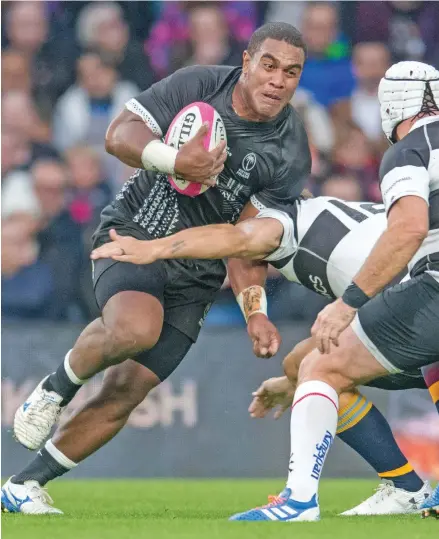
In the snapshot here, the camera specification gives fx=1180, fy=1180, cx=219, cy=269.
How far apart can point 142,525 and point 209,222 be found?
1.91 meters

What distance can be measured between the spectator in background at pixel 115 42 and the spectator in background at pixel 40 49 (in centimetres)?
20

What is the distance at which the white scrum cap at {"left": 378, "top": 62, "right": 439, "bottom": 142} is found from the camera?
534cm

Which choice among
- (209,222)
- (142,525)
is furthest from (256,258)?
(142,525)

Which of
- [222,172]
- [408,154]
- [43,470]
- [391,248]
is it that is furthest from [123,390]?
[408,154]

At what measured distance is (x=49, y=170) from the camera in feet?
33.8

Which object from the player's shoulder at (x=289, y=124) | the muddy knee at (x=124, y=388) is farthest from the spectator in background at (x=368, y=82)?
the muddy knee at (x=124, y=388)

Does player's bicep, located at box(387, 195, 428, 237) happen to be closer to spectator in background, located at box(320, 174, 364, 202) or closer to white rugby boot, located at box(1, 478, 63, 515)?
white rugby boot, located at box(1, 478, 63, 515)

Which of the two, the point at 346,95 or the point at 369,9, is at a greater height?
the point at 369,9

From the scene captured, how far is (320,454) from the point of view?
5016 millimetres

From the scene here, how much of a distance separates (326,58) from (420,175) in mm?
6154

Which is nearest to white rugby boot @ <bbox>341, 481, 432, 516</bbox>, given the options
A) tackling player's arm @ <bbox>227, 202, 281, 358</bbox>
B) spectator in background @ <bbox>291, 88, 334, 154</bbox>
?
tackling player's arm @ <bbox>227, 202, 281, 358</bbox>

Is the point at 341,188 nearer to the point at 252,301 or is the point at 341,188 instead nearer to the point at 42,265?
the point at 42,265

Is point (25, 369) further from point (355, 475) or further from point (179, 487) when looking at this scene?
point (355, 475)

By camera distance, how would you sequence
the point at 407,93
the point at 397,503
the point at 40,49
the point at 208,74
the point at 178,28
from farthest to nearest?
the point at 178,28 → the point at 40,49 → the point at 208,74 → the point at 397,503 → the point at 407,93
